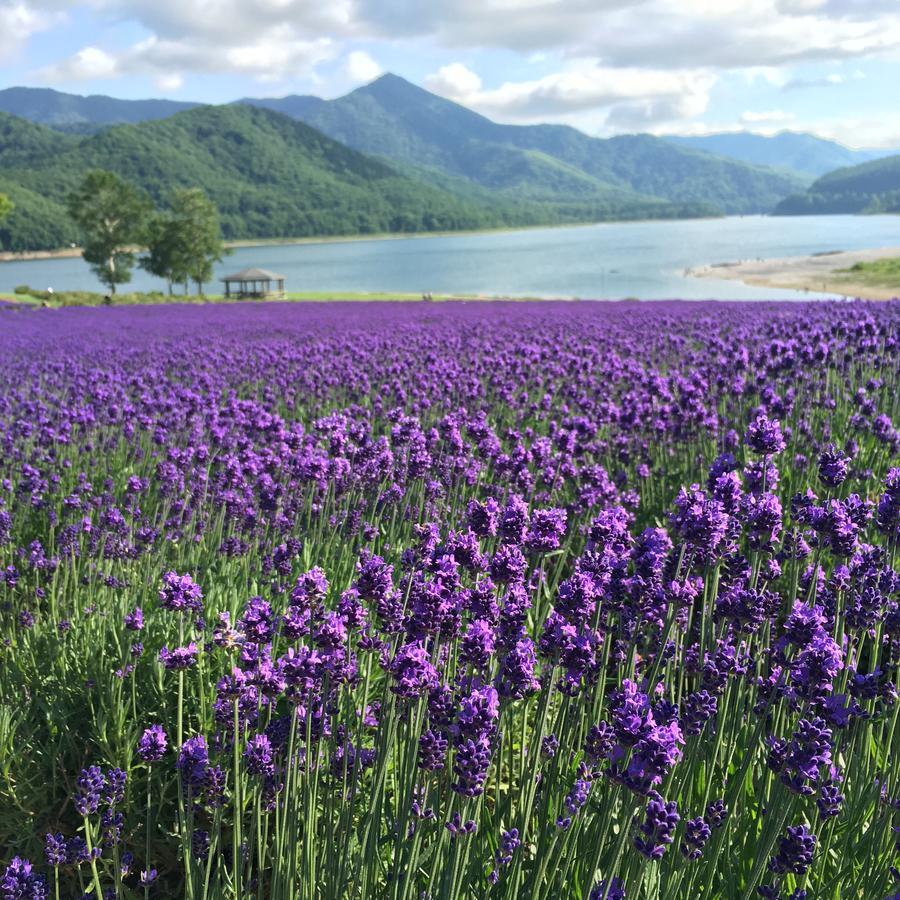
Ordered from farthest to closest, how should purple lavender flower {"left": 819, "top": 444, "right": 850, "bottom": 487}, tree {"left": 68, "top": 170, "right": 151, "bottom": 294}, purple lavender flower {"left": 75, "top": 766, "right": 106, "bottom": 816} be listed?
tree {"left": 68, "top": 170, "right": 151, "bottom": 294}
purple lavender flower {"left": 819, "top": 444, "right": 850, "bottom": 487}
purple lavender flower {"left": 75, "top": 766, "right": 106, "bottom": 816}

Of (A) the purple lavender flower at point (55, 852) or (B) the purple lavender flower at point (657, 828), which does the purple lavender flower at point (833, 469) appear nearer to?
(B) the purple lavender flower at point (657, 828)

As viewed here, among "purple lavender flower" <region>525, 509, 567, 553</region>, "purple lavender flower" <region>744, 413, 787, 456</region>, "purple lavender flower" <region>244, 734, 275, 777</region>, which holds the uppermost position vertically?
"purple lavender flower" <region>744, 413, 787, 456</region>

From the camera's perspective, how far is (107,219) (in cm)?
5628

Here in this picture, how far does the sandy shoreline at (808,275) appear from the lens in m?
45.8

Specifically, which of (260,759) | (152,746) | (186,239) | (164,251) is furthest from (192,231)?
(260,759)

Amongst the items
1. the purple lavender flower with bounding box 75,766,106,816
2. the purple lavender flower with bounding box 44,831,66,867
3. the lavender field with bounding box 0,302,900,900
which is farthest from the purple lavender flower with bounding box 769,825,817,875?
the purple lavender flower with bounding box 44,831,66,867

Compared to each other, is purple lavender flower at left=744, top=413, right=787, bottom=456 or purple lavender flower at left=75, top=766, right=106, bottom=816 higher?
purple lavender flower at left=744, top=413, right=787, bottom=456

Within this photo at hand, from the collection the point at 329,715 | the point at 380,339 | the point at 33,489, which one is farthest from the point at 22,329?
the point at 329,715

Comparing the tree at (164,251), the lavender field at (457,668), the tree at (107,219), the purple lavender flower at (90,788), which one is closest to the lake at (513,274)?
the tree at (164,251)

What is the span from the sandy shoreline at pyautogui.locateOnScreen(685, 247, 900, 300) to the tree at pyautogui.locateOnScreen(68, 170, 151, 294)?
4581cm

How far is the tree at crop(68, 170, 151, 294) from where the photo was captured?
5541 centimetres

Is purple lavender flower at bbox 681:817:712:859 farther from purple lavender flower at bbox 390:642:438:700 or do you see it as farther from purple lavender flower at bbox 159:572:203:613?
purple lavender flower at bbox 159:572:203:613

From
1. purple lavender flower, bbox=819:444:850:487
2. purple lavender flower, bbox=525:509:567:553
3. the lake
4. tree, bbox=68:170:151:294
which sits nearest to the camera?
purple lavender flower, bbox=525:509:567:553

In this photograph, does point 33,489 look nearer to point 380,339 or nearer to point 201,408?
point 201,408
